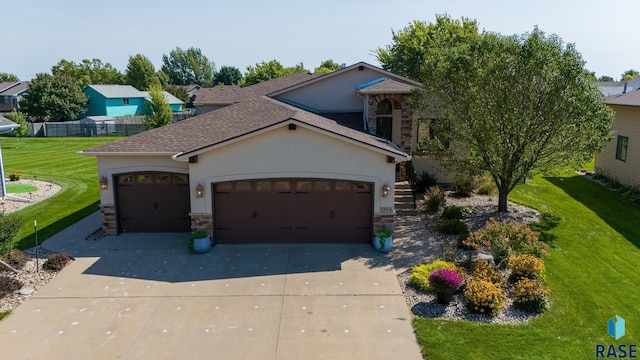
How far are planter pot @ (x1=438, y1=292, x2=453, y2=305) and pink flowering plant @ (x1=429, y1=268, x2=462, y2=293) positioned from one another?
8 cm

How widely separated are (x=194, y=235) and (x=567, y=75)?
41.2 ft

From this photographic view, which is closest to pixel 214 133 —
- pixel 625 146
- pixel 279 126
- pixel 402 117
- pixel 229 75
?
pixel 279 126

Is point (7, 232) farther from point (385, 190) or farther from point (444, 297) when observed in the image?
point (444, 297)

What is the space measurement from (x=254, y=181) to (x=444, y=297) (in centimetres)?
686

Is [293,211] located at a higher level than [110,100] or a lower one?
lower

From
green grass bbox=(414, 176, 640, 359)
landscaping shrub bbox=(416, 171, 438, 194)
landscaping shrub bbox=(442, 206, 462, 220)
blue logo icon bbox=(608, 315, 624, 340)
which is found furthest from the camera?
landscaping shrub bbox=(416, 171, 438, 194)

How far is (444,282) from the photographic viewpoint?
1034 cm

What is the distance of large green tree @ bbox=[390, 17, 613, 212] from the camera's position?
47.3 feet

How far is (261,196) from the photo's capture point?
14.6m

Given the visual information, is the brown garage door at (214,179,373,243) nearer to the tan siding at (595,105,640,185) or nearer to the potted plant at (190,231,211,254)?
the potted plant at (190,231,211,254)

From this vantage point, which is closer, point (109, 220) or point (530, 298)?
point (530, 298)

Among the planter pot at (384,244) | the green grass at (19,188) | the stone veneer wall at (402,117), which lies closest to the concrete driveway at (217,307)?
the planter pot at (384,244)
